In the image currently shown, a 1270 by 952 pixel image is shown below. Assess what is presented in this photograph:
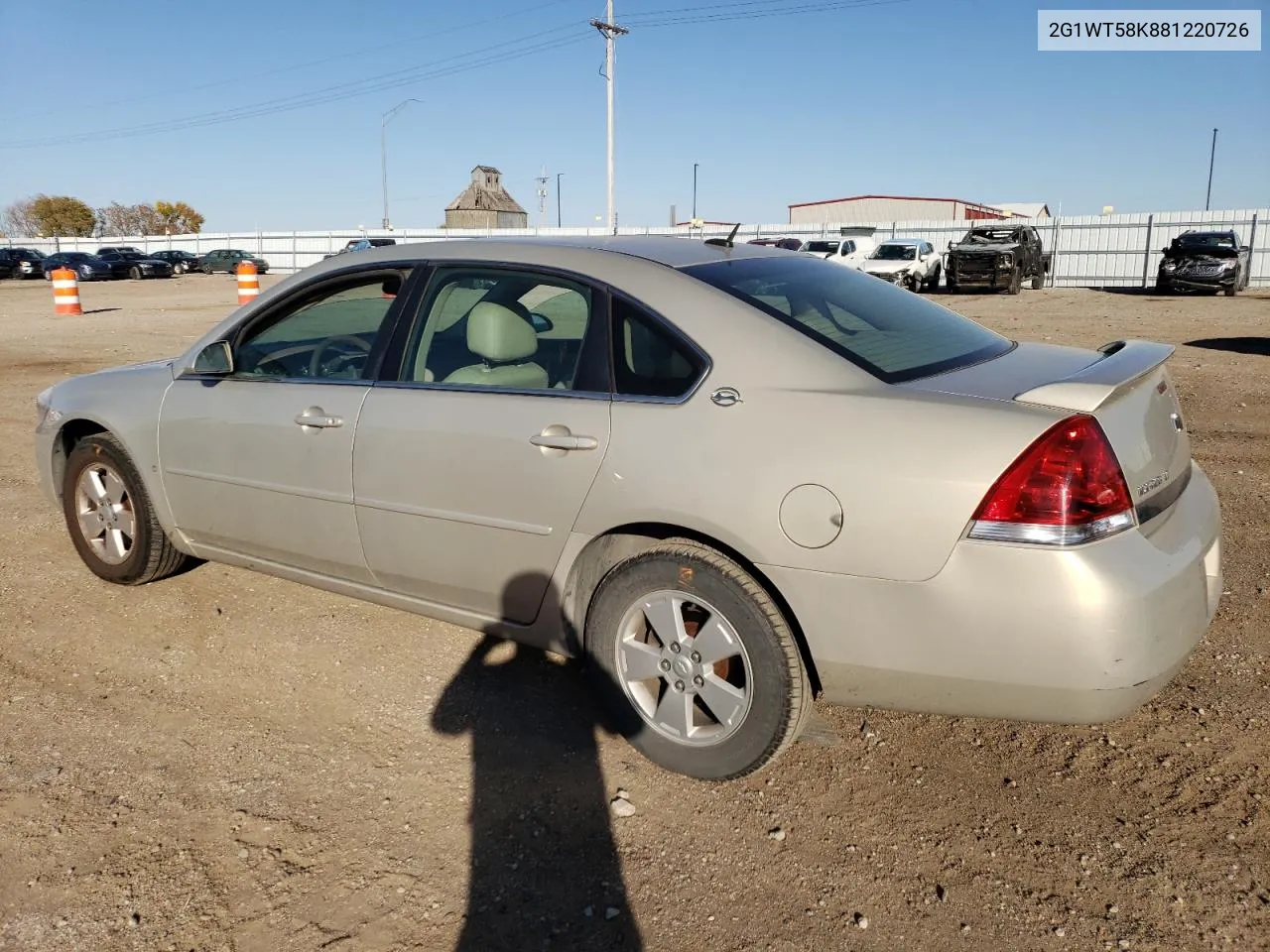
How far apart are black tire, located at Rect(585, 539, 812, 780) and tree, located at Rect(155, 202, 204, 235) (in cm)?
11054

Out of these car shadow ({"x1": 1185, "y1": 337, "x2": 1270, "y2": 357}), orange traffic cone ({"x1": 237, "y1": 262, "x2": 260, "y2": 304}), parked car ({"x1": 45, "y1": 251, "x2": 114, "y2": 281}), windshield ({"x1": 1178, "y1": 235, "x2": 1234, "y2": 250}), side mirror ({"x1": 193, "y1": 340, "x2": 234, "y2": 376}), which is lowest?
car shadow ({"x1": 1185, "y1": 337, "x2": 1270, "y2": 357})

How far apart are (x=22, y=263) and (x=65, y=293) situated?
27.5 metres

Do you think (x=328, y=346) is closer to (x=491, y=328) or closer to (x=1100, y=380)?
(x=491, y=328)

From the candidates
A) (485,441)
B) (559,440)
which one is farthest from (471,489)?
(559,440)

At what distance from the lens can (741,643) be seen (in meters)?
2.72

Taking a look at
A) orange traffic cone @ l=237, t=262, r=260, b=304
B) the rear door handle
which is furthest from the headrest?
orange traffic cone @ l=237, t=262, r=260, b=304

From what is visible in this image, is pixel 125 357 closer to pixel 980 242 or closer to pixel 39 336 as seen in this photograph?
pixel 39 336

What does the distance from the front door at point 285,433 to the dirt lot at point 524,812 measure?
1.56 feet

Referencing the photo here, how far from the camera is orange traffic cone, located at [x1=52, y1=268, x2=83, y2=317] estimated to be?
20.6 m

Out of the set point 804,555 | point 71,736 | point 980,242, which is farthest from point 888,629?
point 980,242

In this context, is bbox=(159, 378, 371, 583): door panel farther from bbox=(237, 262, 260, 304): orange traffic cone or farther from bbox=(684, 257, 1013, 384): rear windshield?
bbox=(237, 262, 260, 304): orange traffic cone

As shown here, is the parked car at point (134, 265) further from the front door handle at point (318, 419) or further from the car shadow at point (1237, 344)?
the front door handle at point (318, 419)

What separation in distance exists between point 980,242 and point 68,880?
27640 millimetres

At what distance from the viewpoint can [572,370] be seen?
10.2 ft
